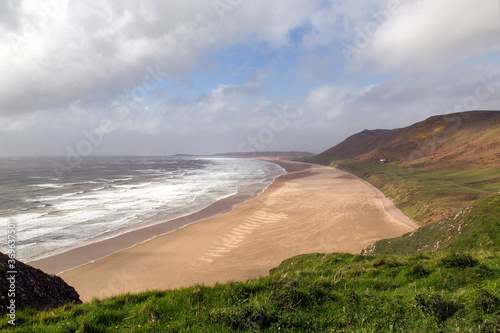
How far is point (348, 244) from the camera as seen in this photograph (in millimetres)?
16266

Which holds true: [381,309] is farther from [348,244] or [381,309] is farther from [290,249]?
[348,244]

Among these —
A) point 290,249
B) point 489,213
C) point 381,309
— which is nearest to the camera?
point 381,309

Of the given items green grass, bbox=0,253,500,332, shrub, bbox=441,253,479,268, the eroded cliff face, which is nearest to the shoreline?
the eroded cliff face

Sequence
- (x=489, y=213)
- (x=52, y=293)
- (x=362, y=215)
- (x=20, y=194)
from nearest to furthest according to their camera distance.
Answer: (x=52, y=293) < (x=489, y=213) < (x=362, y=215) < (x=20, y=194)

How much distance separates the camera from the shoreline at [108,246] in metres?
13.8

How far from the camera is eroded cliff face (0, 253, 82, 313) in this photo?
5273 mm

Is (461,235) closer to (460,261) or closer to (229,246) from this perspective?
(460,261)

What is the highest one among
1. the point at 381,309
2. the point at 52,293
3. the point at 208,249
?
the point at 381,309

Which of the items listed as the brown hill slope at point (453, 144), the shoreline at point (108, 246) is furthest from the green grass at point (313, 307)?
the brown hill slope at point (453, 144)

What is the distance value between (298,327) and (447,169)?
51823 millimetres

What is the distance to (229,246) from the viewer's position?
1661cm

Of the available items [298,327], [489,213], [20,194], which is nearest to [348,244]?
[489,213]

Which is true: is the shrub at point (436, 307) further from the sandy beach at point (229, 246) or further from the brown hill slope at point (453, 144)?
the brown hill slope at point (453, 144)

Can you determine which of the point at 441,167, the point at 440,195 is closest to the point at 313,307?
the point at 440,195
